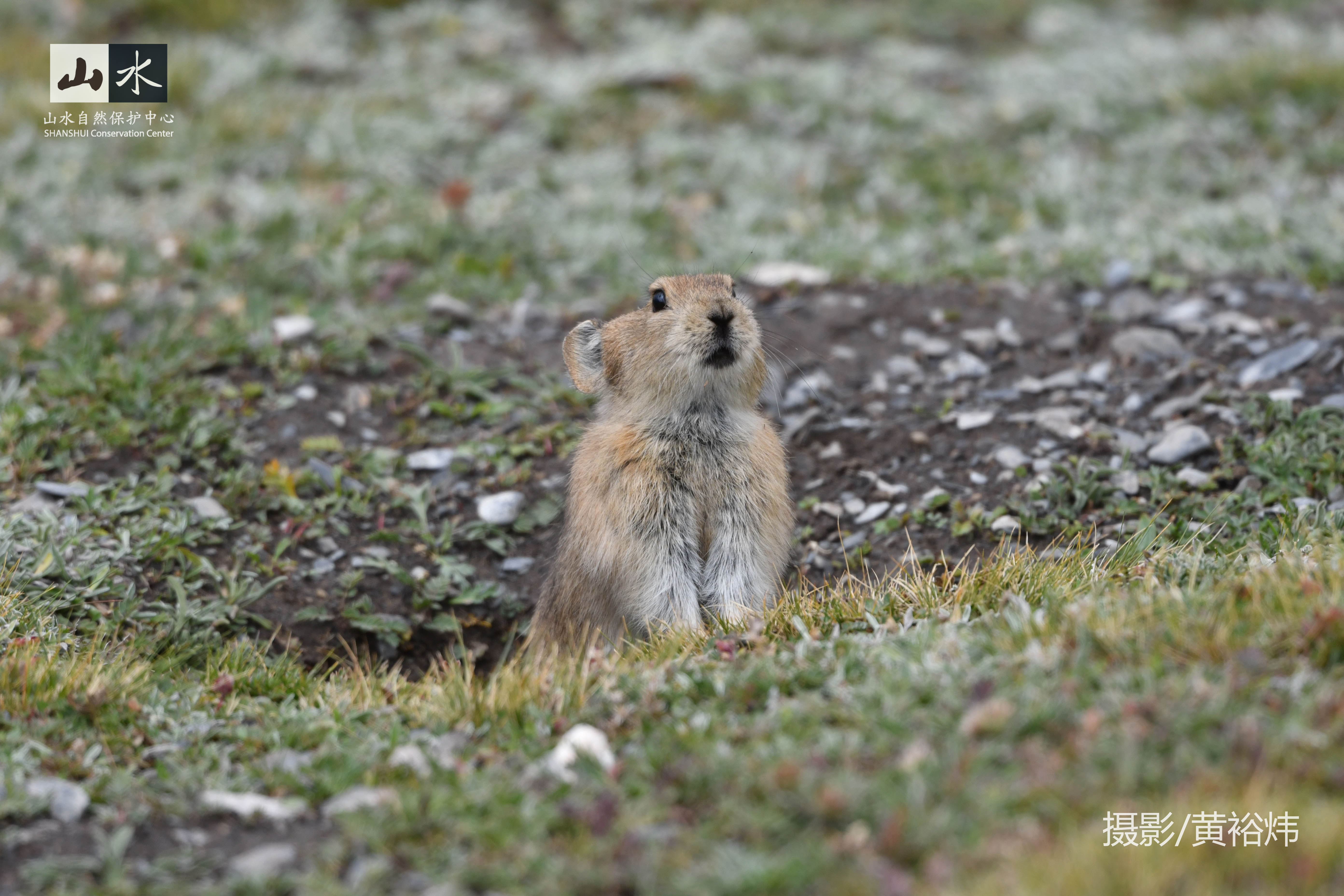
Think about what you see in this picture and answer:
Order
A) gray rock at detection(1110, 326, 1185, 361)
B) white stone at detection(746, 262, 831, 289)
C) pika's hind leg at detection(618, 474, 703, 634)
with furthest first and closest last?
white stone at detection(746, 262, 831, 289), gray rock at detection(1110, 326, 1185, 361), pika's hind leg at detection(618, 474, 703, 634)

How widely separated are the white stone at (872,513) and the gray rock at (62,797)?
5.02m

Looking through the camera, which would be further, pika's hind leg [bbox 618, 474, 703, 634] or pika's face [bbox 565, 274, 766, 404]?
pika's face [bbox 565, 274, 766, 404]

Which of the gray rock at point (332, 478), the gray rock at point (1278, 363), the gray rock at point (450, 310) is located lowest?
the gray rock at point (332, 478)

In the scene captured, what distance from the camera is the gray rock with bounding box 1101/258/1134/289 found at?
10727 mm

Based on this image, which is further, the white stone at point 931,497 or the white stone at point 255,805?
the white stone at point 931,497

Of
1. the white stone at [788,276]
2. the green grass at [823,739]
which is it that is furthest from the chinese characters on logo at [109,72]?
the green grass at [823,739]

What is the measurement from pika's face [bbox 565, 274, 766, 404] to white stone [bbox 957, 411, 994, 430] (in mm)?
2113

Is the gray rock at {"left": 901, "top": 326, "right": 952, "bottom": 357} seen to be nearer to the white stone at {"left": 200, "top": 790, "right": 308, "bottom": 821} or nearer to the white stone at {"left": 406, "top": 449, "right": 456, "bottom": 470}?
the white stone at {"left": 406, "top": 449, "right": 456, "bottom": 470}

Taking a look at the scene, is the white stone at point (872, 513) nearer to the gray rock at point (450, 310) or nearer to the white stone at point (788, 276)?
the white stone at point (788, 276)

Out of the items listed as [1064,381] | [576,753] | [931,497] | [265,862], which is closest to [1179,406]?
[1064,381]

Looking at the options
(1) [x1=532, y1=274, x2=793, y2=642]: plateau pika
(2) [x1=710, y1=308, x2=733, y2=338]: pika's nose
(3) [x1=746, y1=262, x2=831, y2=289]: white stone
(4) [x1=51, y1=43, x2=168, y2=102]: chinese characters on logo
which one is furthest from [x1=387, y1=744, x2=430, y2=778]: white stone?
(4) [x1=51, y1=43, x2=168, y2=102]: chinese characters on logo

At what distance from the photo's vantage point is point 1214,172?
12.9 m

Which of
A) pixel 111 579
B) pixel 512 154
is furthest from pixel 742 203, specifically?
pixel 111 579

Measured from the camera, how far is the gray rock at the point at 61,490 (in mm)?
8094
